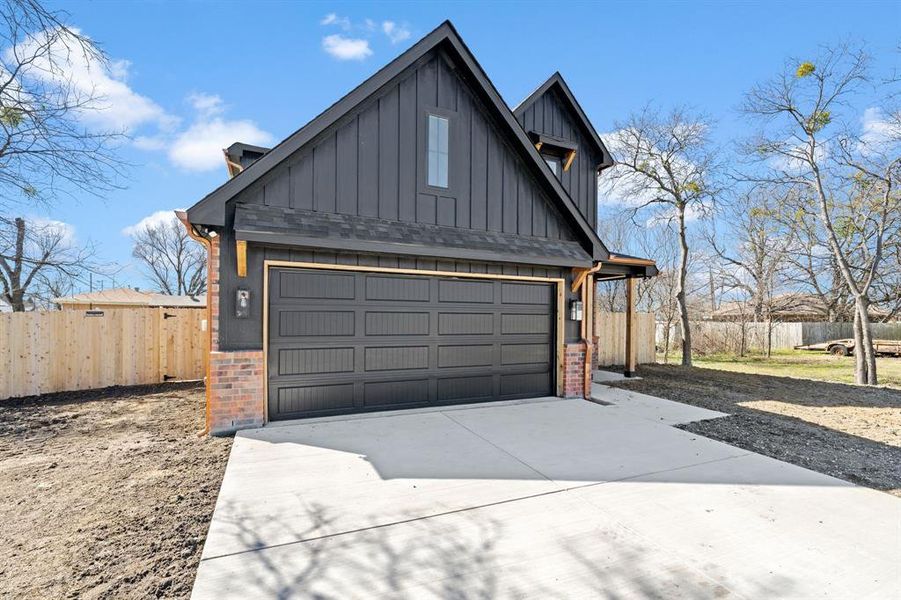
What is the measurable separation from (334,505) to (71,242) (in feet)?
38.5

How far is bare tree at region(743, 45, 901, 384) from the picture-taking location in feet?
38.5

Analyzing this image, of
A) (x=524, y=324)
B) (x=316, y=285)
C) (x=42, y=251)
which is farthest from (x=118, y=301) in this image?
(x=524, y=324)

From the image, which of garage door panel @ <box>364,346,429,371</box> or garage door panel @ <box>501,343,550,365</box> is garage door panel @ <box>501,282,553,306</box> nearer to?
garage door panel @ <box>501,343,550,365</box>

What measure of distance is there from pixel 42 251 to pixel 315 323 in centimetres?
1084

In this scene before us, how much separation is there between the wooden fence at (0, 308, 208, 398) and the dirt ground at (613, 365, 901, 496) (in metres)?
9.88

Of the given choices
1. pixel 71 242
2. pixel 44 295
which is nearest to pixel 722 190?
pixel 71 242

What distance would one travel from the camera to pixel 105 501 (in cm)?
367

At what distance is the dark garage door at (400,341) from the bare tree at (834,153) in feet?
34.4

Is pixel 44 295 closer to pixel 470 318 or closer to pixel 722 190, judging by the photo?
pixel 470 318

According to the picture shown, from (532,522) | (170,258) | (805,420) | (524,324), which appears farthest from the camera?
(170,258)

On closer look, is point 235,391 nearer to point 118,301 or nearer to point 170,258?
point 118,301

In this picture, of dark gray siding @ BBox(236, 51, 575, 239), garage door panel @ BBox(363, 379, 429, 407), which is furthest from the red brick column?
dark gray siding @ BBox(236, 51, 575, 239)

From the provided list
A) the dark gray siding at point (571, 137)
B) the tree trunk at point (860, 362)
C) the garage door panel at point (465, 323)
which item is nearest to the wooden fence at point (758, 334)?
the tree trunk at point (860, 362)

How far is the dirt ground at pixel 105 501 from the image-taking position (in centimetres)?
261
